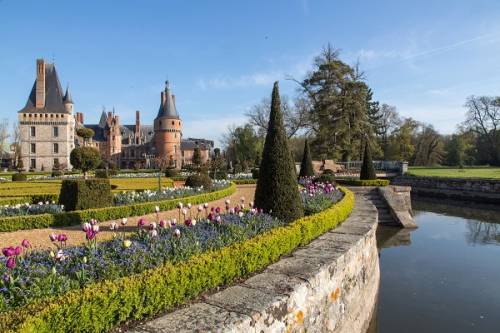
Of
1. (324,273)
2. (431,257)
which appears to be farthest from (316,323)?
(431,257)

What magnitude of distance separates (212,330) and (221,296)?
2.70 feet

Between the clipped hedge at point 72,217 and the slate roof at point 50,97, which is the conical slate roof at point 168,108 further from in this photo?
the clipped hedge at point 72,217

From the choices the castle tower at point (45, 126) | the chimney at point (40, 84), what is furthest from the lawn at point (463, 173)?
the chimney at point (40, 84)

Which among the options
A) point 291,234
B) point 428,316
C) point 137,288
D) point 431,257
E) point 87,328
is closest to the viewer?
point 87,328

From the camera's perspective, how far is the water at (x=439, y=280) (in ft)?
20.7

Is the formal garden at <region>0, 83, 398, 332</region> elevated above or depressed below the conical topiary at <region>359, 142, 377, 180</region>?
below

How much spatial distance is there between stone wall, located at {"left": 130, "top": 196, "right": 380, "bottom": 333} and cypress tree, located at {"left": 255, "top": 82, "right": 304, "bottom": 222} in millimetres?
871

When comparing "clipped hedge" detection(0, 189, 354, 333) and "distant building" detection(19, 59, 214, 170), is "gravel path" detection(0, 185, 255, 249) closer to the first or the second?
"clipped hedge" detection(0, 189, 354, 333)

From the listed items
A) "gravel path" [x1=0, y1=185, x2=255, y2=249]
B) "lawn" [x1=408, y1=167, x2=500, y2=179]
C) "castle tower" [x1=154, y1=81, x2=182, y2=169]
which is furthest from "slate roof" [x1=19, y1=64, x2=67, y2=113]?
"gravel path" [x1=0, y1=185, x2=255, y2=249]

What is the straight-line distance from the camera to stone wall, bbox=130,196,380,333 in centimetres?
312

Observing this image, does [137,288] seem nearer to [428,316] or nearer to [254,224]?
[254,224]

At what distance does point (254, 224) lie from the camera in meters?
6.00

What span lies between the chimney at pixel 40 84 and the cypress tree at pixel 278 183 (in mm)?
47598

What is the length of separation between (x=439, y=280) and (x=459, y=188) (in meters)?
19.8
